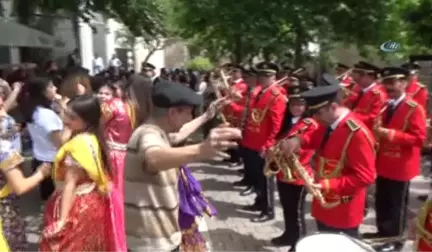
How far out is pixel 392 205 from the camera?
5695 millimetres

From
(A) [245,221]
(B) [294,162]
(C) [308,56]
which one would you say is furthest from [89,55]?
(B) [294,162]

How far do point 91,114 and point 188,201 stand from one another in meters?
0.86

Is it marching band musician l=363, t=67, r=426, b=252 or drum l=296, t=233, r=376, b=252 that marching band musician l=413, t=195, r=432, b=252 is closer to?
drum l=296, t=233, r=376, b=252

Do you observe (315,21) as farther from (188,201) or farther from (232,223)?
(188,201)

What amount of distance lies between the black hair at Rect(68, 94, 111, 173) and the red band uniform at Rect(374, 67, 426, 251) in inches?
108

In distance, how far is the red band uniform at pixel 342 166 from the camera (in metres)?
3.78

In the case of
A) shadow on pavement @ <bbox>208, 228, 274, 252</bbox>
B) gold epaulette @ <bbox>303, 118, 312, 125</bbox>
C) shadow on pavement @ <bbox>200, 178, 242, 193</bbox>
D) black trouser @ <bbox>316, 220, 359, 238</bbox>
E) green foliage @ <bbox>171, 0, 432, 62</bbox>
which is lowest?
shadow on pavement @ <bbox>200, 178, 242, 193</bbox>

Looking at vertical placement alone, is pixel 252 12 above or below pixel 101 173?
above

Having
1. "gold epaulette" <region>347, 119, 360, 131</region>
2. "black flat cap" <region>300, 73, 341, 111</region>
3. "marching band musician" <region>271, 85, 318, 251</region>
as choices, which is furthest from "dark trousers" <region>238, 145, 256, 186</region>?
"gold epaulette" <region>347, 119, 360, 131</region>

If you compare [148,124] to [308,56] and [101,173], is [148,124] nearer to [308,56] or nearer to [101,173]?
[101,173]

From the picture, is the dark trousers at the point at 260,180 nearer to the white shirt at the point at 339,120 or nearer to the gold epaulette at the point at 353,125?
the white shirt at the point at 339,120

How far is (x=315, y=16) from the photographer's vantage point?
416 inches

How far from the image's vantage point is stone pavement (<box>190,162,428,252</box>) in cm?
610

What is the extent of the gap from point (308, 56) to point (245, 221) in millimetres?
5852
